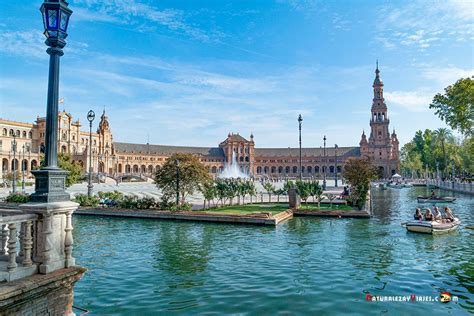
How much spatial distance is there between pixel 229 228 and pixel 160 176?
9262 mm

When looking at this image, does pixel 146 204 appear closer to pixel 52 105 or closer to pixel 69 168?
pixel 69 168

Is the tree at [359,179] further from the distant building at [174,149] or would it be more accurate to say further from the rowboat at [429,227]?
the distant building at [174,149]

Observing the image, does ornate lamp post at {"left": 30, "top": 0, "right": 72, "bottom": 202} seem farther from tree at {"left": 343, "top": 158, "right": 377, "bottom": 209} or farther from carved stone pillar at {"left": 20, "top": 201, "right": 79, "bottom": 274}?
tree at {"left": 343, "top": 158, "right": 377, "bottom": 209}

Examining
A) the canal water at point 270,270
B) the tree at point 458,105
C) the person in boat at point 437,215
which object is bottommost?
the canal water at point 270,270

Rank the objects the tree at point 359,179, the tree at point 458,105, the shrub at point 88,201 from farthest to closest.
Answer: the tree at point 458,105 < the tree at point 359,179 < the shrub at point 88,201

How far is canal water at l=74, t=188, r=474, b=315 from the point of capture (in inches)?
373

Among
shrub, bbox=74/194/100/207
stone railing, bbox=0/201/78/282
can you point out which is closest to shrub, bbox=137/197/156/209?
shrub, bbox=74/194/100/207

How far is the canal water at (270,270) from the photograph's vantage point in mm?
9469

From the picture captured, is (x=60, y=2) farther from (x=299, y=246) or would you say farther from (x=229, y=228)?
(x=229, y=228)

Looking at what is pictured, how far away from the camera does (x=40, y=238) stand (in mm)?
6648

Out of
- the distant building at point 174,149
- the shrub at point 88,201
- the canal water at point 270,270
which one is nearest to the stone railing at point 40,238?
the canal water at point 270,270

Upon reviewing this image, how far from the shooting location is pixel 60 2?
7047 millimetres

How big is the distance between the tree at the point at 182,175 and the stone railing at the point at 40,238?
20.8 m

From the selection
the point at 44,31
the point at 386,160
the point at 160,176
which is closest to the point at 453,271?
the point at 44,31
